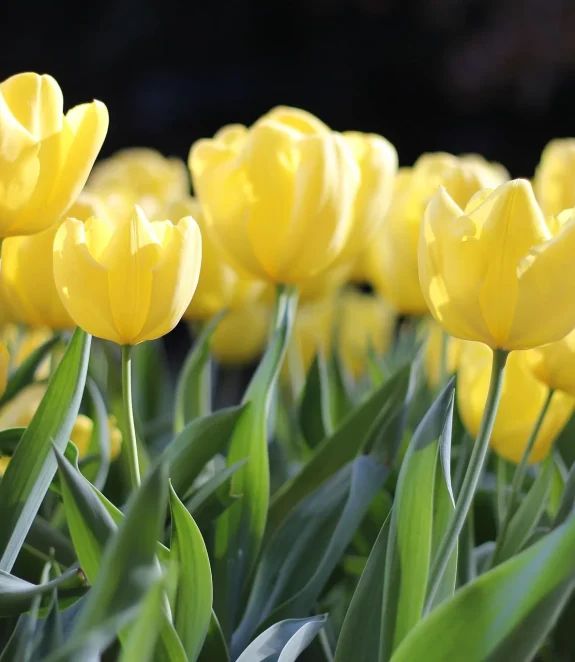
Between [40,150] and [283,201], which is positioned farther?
[283,201]

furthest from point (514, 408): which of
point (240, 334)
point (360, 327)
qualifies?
point (360, 327)

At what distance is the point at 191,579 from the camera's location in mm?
448

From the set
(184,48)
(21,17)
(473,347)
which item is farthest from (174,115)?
(473,347)

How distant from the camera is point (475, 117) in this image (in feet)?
9.20

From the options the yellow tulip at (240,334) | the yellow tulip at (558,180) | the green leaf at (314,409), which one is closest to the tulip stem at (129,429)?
the green leaf at (314,409)

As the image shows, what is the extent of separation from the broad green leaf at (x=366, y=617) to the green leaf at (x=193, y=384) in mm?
242

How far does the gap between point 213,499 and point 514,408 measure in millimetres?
206

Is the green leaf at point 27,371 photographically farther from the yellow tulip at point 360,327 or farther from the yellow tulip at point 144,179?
the yellow tulip at point 360,327

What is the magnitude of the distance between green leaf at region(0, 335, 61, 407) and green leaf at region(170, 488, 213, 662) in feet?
0.71

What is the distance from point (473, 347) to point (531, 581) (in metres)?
0.28

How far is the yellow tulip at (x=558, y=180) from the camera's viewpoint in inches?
32.6

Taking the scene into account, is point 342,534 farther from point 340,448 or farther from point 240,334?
point 240,334

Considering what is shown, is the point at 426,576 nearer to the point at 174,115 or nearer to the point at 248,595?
the point at 248,595

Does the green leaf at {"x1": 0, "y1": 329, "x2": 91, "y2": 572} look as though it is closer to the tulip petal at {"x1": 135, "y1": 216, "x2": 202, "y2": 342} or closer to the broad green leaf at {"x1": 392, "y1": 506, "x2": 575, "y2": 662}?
the tulip petal at {"x1": 135, "y1": 216, "x2": 202, "y2": 342}
